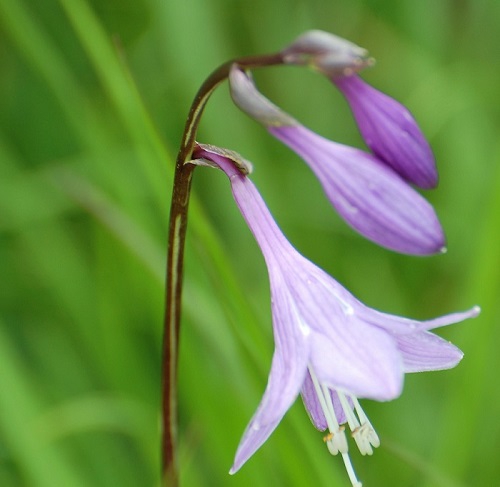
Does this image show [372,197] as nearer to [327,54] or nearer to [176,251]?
[327,54]

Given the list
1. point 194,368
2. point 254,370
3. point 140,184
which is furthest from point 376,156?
point 140,184

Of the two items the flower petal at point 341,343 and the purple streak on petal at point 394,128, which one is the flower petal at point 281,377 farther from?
the purple streak on petal at point 394,128

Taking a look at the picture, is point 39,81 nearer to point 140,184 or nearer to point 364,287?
point 140,184

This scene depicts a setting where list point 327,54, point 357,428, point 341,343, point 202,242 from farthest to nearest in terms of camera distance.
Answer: point 202,242 < point 357,428 < point 341,343 < point 327,54

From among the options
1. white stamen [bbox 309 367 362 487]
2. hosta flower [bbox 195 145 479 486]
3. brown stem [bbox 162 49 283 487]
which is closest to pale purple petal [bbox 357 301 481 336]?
hosta flower [bbox 195 145 479 486]

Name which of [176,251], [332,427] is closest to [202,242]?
[176,251]

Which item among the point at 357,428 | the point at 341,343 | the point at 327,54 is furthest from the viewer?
the point at 357,428

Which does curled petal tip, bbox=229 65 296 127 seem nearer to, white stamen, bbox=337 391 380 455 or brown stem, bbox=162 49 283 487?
brown stem, bbox=162 49 283 487
